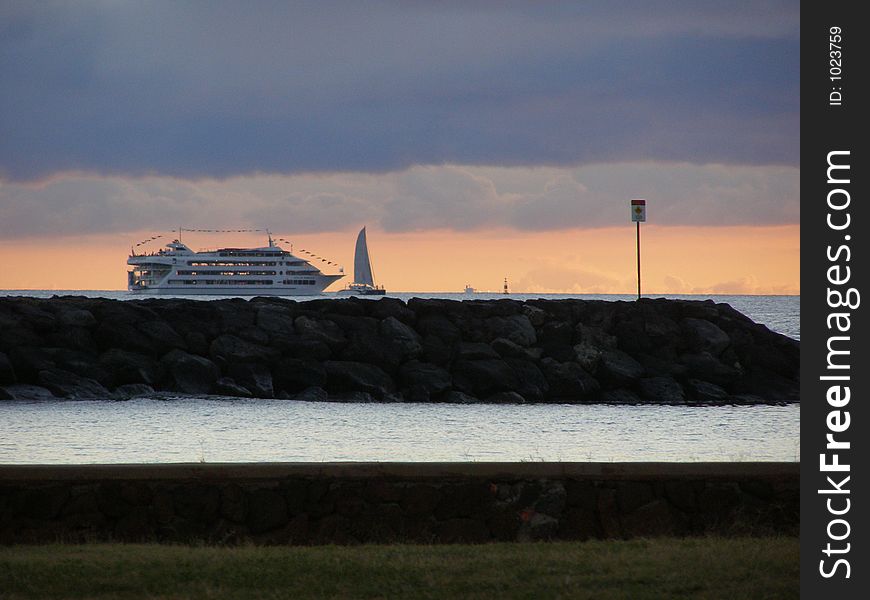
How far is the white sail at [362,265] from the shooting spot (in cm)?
11950

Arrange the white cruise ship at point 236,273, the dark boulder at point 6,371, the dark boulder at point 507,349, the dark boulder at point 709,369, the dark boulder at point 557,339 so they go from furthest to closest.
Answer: the white cruise ship at point 236,273, the dark boulder at point 557,339, the dark boulder at point 709,369, the dark boulder at point 507,349, the dark boulder at point 6,371

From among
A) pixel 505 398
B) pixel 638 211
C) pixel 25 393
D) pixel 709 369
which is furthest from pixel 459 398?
pixel 25 393

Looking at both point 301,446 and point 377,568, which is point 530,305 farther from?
point 377,568

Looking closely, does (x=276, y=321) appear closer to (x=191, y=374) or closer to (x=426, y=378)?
(x=191, y=374)

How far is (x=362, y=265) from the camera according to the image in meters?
120

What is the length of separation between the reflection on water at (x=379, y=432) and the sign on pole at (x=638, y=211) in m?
6.33

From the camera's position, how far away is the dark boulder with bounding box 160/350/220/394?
2550 cm

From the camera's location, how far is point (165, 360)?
26.4 m

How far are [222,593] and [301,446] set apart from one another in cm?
1131

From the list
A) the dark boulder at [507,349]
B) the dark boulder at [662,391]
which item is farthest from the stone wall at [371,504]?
the dark boulder at [507,349]

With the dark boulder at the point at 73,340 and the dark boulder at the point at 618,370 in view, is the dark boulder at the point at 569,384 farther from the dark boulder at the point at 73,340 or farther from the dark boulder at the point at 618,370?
the dark boulder at the point at 73,340

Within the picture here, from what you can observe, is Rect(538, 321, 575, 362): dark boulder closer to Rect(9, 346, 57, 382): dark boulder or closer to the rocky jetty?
the rocky jetty

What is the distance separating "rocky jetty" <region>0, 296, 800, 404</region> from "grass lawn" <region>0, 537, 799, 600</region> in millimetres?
17494
